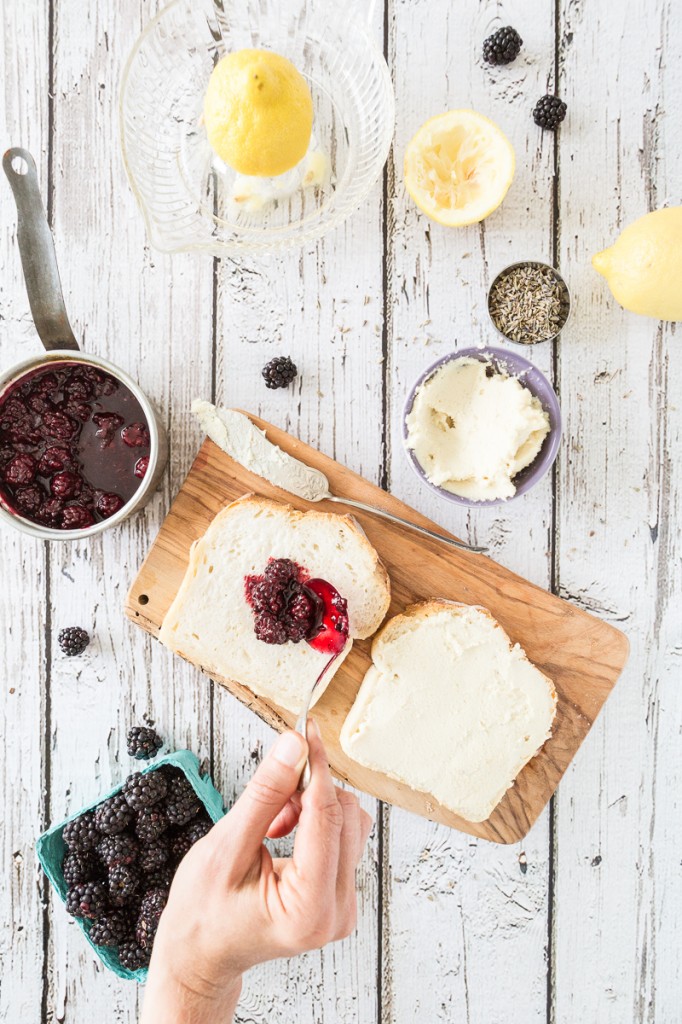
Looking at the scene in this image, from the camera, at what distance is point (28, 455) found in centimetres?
200

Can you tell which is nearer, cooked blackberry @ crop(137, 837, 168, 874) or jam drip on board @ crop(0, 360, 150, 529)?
jam drip on board @ crop(0, 360, 150, 529)

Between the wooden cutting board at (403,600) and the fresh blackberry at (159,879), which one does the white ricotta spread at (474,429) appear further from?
the fresh blackberry at (159,879)

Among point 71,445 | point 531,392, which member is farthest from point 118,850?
point 531,392

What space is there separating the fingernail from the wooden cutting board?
1.54ft

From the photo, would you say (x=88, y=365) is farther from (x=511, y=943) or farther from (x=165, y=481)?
(x=511, y=943)

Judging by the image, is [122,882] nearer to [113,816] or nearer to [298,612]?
[113,816]

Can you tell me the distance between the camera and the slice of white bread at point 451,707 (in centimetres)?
210

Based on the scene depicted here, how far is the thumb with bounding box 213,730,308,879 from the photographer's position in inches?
64.9

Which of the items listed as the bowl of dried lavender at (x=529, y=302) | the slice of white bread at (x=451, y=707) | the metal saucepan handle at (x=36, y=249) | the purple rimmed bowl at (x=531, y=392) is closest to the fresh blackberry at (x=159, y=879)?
the slice of white bread at (x=451, y=707)

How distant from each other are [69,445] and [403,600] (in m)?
0.97

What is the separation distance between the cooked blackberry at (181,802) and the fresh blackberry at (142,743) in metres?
0.12

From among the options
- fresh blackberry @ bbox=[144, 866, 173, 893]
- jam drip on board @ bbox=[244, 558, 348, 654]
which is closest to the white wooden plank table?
fresh blackberry @ bbox=[144, 866, 173, 893]

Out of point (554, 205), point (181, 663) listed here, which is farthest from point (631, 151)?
point (181, 663)

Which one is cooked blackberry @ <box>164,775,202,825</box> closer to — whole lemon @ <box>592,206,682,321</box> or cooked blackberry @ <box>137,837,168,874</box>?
cooked blackberry @ <box>137,837,168,874</box>
